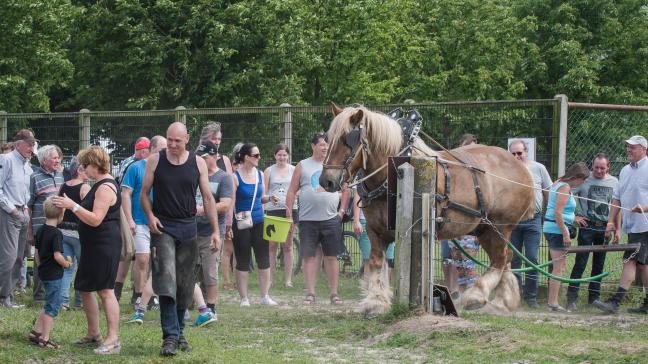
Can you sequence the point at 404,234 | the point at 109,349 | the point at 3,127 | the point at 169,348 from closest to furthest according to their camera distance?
1. the point at 169,348
2. the point at 109,349
3. the point at 404,234
4. the point at 3,127

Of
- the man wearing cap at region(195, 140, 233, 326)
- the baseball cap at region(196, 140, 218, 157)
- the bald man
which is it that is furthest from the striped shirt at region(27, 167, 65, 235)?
the bald man

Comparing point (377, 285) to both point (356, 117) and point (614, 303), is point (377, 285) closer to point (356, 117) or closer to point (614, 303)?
point (356, 117)

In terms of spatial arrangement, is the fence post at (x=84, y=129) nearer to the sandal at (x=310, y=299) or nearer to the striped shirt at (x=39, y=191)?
the striped shirt at (x=39, y=191)

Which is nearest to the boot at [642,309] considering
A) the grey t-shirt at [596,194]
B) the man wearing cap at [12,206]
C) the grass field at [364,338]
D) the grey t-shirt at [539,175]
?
the grass field at [364,338]

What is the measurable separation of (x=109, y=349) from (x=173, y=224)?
121cm

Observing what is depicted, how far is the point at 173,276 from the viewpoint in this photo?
862 centimetres

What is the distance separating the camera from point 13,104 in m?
30.4

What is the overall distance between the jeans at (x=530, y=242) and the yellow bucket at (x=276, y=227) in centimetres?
297

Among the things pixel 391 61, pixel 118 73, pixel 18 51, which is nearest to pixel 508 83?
pixel 391 61

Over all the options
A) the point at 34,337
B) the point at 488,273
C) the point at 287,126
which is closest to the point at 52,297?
the point at 34,337

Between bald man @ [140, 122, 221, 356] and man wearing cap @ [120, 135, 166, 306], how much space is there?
1967 mm

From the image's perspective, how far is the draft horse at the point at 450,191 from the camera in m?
10.5

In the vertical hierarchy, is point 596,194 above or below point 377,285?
above

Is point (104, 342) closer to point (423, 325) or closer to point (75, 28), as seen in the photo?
point (423, 325)
